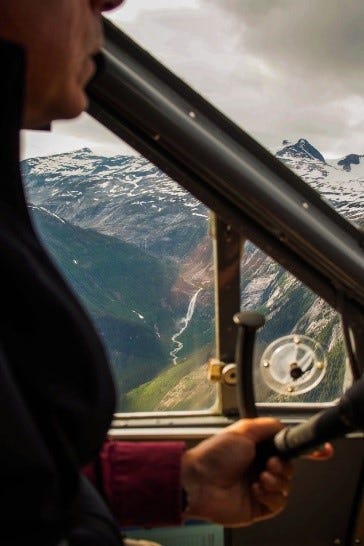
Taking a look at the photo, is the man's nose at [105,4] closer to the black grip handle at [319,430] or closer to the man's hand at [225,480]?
the black grip handle at [319,430]

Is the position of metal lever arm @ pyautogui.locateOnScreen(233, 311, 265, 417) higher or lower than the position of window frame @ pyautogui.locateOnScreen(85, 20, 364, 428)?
lower

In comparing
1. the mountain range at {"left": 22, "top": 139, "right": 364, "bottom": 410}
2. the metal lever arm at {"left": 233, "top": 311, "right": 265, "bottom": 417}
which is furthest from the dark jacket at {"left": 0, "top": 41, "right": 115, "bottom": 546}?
the mountain range at {"left": 22, "top": 139, "right": 364, "bottom": 410}

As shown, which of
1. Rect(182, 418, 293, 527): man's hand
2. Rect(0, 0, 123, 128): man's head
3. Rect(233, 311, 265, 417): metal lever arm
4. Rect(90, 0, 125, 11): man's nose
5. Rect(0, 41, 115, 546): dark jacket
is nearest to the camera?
Rect(0, 41, 115, 546): dark jacket

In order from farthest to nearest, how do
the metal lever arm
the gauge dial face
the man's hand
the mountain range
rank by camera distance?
the gauge dial face < the mountain range < the metal lever arm < the man's hand

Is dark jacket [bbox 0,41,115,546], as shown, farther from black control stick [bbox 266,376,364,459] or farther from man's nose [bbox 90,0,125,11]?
black control stick [bbox 266,376,364,459]

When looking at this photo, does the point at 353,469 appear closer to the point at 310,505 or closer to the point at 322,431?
the point at 310,505

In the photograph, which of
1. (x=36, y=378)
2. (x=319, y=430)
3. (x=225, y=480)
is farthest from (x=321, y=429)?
(x=36, y=378)
